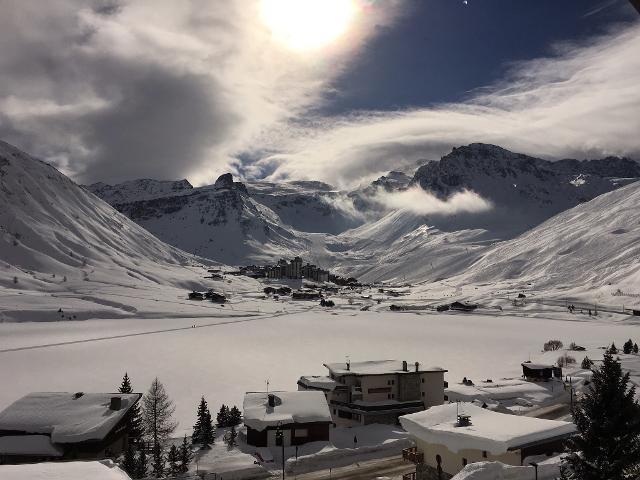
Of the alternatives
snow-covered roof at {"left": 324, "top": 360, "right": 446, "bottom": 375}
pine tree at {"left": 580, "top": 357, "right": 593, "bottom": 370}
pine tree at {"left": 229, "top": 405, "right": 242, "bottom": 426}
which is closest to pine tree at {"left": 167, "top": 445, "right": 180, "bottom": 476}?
pine tree at {"left": 229, "top": 405, "right": 242, "bottom": 426}

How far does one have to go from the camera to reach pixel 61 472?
15.0 meters

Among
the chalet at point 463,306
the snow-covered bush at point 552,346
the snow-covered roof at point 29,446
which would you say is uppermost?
the chalet at point 463,306

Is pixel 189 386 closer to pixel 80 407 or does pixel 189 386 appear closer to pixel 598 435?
pixel 80 407

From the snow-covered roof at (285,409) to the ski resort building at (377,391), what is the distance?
180 inches

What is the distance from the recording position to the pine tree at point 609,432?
1686cm

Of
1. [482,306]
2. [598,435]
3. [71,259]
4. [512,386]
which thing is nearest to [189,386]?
[512,386]

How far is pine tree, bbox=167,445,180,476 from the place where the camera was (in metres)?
31.9

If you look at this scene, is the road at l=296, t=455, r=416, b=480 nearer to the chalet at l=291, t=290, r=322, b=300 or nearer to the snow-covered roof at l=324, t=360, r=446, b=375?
the snow-covered roof at l=324, t=360, r=446, b=375

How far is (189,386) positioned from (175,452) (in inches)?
907

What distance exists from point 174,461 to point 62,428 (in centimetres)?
746

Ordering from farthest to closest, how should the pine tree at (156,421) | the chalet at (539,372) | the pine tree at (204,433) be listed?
the chalet at (539,372), the pine tree at (156,421), the pine tree at (204,433)

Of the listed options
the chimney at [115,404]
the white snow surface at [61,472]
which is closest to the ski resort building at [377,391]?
the chimney at [115,404]

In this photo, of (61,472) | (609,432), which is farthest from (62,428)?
(609,432)

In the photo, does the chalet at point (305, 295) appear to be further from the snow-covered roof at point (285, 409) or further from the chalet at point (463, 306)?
the snow-covered roof at point (285, 409)
